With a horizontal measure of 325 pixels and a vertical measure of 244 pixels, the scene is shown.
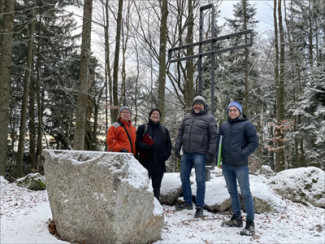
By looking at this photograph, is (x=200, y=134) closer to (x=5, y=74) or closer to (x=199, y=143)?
(x=199, y=143)

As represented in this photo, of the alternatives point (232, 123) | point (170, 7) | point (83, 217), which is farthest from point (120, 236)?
point (170, 7)

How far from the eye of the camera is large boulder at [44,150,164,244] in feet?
9.60

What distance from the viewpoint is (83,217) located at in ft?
10.3

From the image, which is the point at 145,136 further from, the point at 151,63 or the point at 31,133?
the point at 31,133

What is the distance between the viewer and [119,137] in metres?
4.21

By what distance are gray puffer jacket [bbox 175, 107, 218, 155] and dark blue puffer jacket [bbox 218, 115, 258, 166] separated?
0.34m

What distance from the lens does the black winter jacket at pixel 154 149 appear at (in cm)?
428

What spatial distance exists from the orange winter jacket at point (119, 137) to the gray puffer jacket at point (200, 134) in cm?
94

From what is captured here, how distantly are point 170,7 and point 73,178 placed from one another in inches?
412

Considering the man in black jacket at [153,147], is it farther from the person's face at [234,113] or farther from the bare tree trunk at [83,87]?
the bare tree trunk at [83,87]

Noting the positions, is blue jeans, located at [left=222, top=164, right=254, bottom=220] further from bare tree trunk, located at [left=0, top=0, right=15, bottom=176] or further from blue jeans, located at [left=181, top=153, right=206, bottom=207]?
bare tree trunk, located at [left=0, top=0, right=15, bottom=176]

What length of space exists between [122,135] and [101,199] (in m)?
1.42

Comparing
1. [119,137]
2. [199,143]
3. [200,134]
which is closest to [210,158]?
[199,143]

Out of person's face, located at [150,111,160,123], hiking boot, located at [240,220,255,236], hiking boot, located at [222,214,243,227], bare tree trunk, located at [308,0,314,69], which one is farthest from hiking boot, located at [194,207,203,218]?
bare tree trunk, located at [308,0,314,69]
